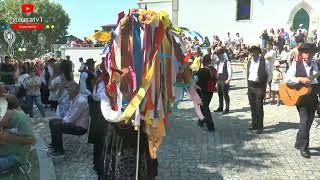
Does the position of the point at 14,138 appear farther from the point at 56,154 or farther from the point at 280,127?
the point at 280,127

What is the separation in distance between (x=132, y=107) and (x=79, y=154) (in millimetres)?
3522

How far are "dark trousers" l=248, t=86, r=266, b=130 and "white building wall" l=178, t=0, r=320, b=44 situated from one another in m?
25.9

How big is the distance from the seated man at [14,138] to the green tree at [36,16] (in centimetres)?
5774

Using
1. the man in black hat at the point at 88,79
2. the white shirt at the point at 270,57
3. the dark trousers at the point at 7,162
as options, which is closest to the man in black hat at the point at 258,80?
the white shirt at the point at 270,57

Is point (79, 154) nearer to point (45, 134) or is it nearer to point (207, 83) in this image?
point (45, 134)

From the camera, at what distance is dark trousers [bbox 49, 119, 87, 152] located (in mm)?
7500

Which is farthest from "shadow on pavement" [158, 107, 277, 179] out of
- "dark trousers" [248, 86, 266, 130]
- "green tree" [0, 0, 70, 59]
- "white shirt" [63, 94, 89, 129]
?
"green tree" [0, 0, 70, 59]

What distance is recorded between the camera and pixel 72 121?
293 inches

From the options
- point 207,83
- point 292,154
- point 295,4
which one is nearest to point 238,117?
point 207,83

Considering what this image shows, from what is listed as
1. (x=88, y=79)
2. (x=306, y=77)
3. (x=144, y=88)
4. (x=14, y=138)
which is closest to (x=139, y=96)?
(x=144, y=88)

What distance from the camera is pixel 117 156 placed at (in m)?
4.97

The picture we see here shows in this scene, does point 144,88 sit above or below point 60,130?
above

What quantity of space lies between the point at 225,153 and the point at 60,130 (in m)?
2.73

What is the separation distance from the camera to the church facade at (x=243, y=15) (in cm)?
3403
